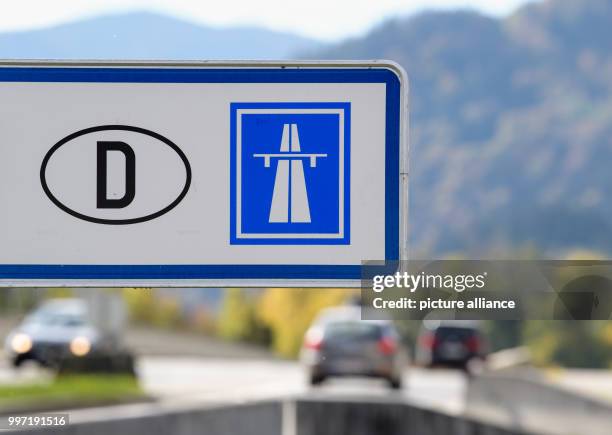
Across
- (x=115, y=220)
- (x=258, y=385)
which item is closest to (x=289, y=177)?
(x=115, y=220)

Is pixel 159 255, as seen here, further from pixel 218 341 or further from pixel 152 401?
pixel 218 341

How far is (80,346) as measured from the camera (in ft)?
109

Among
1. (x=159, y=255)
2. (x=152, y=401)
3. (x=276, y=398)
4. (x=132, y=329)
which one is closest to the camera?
(x=159, y=255)

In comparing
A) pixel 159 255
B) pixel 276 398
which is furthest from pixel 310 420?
pixel 159 255

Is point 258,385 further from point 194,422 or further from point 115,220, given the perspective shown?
point 115,220

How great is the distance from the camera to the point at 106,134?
2945 millimetres

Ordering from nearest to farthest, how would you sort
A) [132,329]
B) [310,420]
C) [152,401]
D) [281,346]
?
[310,420], [152,401], [132,329], [281,346]

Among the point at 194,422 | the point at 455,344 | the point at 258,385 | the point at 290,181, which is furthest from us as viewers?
the point at 455,344

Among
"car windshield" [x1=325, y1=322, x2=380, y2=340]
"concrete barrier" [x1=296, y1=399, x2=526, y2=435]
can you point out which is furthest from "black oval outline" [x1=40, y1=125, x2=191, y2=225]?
"car windshield" [x1=325, y1=322, x2=380, y2=340]

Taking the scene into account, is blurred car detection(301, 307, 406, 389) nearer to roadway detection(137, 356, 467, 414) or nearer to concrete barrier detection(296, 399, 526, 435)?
→ roadway detection(137, 356, 467, 414)

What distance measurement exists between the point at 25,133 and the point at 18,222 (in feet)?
0.62

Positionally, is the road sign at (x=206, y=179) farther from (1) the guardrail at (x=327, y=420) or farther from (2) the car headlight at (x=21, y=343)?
(2) the car headlight at (x=21, y=343)

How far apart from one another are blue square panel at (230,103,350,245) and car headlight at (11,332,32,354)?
3099 centimetres

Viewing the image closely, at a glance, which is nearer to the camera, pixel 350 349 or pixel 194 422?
pixel 194 422
